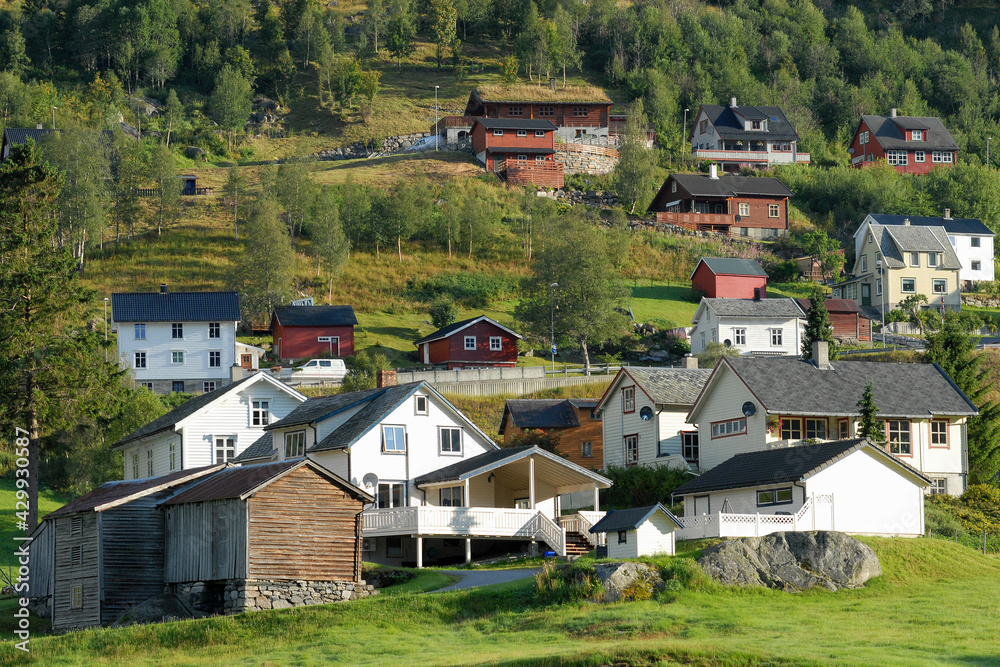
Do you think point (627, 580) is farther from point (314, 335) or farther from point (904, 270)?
point (904, 270)

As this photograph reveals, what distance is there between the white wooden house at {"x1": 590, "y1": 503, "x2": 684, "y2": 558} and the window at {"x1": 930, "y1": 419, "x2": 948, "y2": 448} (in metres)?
20.0

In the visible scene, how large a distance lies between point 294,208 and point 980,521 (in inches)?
2686

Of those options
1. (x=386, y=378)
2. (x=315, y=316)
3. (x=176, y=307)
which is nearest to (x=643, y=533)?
(x=386, y=378)

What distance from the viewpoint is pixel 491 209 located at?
370 ft

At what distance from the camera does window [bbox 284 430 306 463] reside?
51031mm

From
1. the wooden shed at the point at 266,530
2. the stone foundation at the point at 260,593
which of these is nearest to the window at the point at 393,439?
the wooden shed at the point at 266,530

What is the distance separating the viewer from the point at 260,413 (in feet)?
191

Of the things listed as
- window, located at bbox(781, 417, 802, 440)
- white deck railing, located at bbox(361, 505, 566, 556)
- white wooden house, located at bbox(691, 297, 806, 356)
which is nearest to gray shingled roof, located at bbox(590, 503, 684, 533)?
white deck railing, located at bbox(361, 505, 566, 556)

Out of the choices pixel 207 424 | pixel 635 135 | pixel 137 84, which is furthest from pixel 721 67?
pixel 207 424

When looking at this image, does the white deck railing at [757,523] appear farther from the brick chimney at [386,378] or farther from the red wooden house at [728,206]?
the red wooden house at [728,206]

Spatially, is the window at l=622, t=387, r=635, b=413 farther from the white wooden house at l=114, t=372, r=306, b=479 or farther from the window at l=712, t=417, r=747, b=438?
the white wooden house at l=114, t=372, r=306, b=479

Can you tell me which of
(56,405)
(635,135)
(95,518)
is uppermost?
(635,135)

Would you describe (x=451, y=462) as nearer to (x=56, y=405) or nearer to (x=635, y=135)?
(x=56, y=405)

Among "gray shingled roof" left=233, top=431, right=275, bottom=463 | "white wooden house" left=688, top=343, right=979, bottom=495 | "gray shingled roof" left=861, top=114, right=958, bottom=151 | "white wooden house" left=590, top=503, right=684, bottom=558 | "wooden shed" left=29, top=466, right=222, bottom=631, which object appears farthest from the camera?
"gray shingled roof" left=861, top=114, right=958, bottom=151
